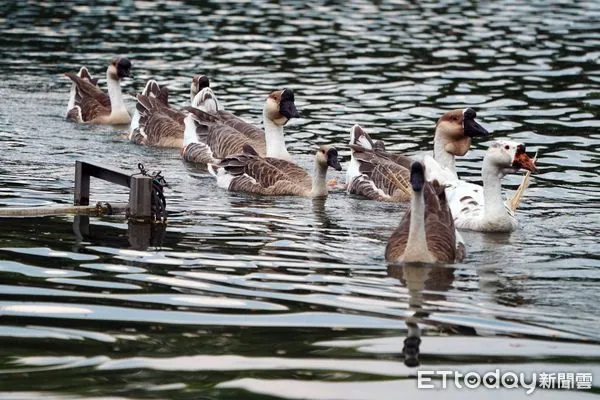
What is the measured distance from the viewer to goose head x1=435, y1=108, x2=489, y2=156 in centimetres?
1838

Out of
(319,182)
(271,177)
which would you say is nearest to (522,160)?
(319,182)

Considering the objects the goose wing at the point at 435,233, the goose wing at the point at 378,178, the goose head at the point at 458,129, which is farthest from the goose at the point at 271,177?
the goose wing at the point at 435,233

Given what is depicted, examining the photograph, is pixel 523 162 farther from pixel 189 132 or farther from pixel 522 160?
pixel 189 132

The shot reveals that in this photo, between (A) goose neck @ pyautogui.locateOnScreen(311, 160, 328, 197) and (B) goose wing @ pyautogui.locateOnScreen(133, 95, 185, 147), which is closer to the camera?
(A) goose neck @ pyautogui.locateOnScreen(311, 160, 328, 197)

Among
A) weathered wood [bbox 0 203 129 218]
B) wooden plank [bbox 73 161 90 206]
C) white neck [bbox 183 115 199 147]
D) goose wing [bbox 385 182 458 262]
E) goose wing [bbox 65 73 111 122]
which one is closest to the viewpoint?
goose wing [bbox 385 182 458 262]

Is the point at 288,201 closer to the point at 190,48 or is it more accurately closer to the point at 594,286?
the point at 594,286

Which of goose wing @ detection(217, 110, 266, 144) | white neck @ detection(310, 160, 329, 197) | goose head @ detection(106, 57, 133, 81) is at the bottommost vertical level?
white neck @ detection(310, 160, 329, 197)

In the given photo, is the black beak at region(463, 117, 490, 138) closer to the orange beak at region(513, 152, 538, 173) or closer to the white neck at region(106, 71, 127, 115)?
the orange beak at region(513, 152, 538, 173)

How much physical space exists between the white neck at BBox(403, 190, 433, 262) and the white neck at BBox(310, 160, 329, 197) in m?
4.98

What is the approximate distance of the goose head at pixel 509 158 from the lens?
1670 cm

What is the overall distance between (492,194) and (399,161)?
280 cm

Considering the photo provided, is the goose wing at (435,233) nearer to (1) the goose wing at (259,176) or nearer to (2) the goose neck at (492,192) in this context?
(2) the goose neck at (492,192)

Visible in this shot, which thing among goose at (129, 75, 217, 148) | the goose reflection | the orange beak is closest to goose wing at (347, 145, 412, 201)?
the orange beak

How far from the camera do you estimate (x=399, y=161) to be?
19.2 metres
